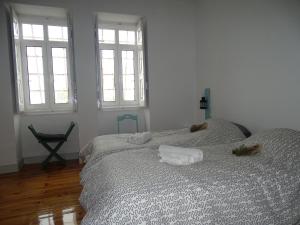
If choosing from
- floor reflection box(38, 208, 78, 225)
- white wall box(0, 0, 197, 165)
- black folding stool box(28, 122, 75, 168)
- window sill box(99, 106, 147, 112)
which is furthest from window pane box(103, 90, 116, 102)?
floor reflection box(38, 208, 78, 225)

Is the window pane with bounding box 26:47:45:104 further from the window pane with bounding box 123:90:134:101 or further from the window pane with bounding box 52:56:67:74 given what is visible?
the window pane with bounding box 123:90:134:101

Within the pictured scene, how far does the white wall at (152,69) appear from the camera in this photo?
3705mm

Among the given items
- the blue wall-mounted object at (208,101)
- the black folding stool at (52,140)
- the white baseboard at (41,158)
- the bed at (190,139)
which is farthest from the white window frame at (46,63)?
the blue wall-mounted object at (208,101)

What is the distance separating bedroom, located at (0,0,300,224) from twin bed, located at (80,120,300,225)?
0.66 m

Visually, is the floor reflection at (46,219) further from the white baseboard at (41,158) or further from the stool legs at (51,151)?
the white baseboard at (41,158)

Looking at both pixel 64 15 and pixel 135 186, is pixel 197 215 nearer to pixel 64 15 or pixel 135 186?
pixel 135 186

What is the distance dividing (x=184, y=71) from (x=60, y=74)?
2.25 metres

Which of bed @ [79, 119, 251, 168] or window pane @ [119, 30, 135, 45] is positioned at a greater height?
window pane @ [119, 30, 135, 45]

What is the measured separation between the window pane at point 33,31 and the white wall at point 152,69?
63cm

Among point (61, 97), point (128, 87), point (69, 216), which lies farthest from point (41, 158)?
point (69, 216)

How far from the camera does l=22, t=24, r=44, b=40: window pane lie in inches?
152

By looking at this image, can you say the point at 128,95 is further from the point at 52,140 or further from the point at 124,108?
the point at 52,140

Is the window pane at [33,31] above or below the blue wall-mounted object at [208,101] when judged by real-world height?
above

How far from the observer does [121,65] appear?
4.28 meters
